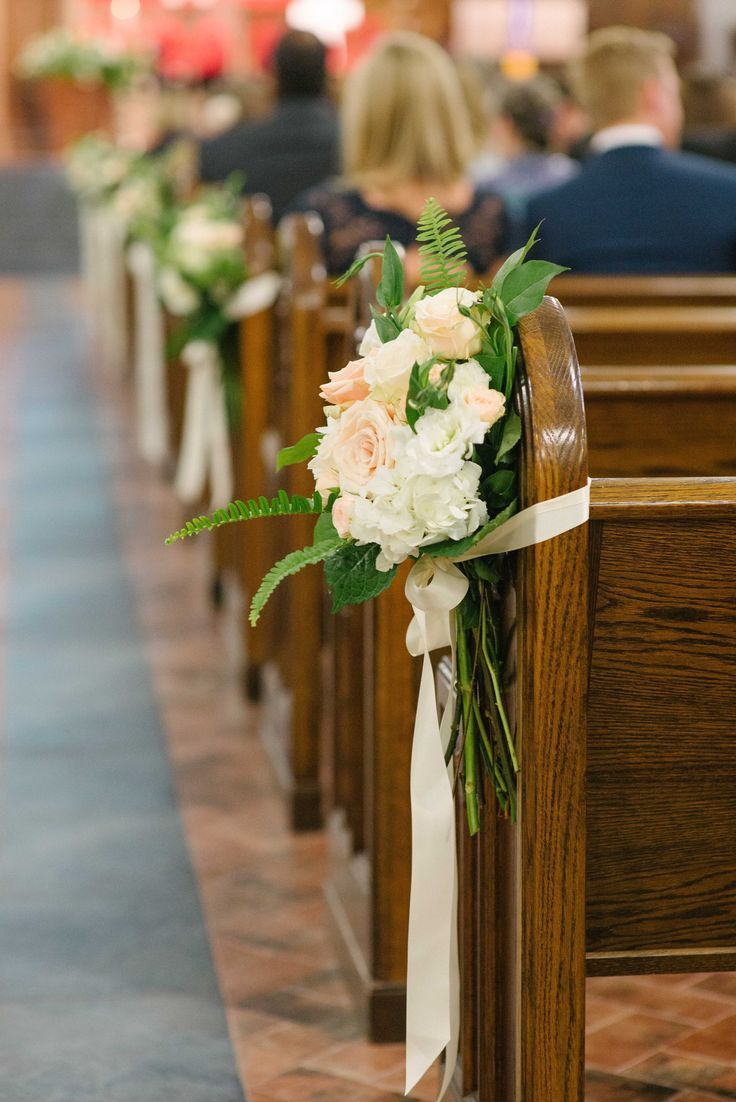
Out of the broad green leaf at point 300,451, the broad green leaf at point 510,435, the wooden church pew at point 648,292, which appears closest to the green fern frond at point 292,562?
the broad green leaf at point 300,451

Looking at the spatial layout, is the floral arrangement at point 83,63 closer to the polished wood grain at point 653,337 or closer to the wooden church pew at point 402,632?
the polished wood grain at point 653,337

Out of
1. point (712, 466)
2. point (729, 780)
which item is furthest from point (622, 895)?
point (712, 466)

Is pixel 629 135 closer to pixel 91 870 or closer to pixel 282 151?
pixel 282 151

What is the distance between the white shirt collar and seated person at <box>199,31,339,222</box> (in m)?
1.79

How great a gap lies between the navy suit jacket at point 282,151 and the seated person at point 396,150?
2.09 metres

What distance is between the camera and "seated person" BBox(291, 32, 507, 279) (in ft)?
12.7

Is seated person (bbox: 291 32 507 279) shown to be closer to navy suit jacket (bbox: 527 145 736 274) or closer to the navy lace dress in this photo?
the navy lace dress

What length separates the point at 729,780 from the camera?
1.75 m

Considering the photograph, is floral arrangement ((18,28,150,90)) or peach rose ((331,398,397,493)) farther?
floral arrangement ((18,28,150,90))

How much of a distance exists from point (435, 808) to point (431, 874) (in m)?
0.09

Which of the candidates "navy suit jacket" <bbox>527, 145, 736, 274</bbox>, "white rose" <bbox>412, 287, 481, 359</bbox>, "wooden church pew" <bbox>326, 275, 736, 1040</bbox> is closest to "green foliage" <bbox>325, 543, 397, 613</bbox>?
"white rose" <bbox>412, 287, 481, 359</bbox>

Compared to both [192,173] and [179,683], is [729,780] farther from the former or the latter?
[192,173]

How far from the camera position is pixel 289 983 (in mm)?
2723

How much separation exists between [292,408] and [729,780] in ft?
6.00
